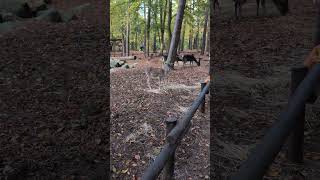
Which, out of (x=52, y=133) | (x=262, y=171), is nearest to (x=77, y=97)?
(x=52, y=133)

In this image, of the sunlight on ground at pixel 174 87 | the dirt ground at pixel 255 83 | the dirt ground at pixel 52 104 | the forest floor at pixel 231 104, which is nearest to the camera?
the dirt ground at pixel 255 83

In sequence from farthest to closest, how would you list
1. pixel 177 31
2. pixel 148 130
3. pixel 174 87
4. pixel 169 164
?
pixel 177 31 < pixel 174 87 < pixel 148 130 < pixel 169 164

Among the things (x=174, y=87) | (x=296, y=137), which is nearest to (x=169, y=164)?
(x=296, y=137)

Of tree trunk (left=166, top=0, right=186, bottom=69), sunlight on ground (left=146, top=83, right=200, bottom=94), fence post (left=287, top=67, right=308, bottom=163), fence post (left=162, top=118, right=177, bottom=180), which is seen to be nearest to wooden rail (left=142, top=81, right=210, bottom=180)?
fence post (left=162, top=118, right=177, bottom=180)

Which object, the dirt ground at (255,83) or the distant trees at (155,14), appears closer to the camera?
the dirt ground at (255,83)

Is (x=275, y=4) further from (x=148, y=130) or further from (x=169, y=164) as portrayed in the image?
(x=169, y=164)

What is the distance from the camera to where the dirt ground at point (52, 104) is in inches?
195

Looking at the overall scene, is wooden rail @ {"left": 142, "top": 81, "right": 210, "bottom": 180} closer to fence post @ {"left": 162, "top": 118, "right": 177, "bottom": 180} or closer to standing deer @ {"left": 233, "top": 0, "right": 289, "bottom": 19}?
fence post @ {"left": 162, "top": 118, "right": 177, "bottom": 180}

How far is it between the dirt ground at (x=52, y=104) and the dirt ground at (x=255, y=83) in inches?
85.2

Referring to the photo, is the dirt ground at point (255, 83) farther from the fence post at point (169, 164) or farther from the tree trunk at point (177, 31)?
the tree trunk at point (177, 31)

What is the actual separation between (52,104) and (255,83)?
179 inches

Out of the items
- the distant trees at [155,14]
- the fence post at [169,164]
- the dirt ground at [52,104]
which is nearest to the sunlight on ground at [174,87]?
the dirt ground at [52,104]

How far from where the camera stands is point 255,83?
22.5ft

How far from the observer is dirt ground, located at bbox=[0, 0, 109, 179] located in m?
4.96
